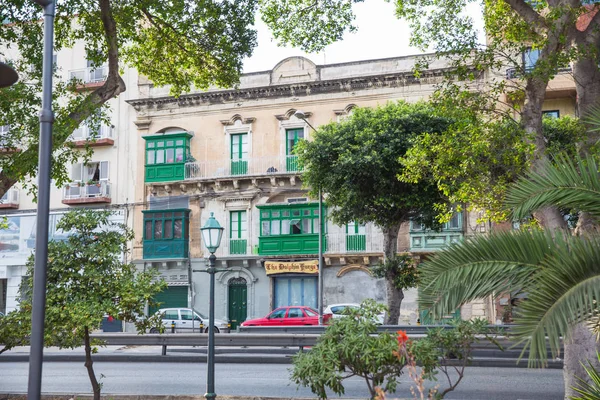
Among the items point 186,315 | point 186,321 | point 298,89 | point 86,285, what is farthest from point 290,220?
point 86,285

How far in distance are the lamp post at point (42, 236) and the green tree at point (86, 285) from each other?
3.95 metres

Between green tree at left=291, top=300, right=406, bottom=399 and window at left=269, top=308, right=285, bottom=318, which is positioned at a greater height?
window at left=269, top=308, right=285, bottom=318

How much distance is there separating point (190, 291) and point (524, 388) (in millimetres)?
24044

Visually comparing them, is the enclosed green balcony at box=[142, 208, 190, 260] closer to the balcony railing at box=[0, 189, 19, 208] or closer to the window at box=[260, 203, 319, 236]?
the window at box=[260, 203, 319, 236]

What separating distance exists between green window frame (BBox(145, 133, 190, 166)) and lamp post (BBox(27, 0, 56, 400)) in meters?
29.9

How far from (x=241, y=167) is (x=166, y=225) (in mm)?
4849

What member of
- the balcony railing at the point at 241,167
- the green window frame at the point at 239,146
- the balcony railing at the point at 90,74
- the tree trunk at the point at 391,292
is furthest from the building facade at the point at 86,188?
the tree trunk at the point at 391,292

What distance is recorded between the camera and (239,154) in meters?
36.7

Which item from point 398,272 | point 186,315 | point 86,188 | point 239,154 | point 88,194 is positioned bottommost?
point 186,315

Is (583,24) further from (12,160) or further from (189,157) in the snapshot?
(189,157)

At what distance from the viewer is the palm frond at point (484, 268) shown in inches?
274

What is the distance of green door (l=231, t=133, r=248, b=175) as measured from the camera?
3619cm

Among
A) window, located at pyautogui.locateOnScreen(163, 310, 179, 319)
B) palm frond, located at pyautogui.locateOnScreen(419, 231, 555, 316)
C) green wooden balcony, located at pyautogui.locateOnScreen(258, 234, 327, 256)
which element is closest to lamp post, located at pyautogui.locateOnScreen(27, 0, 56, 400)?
palm frond, located at pyautogui.locateOnScreen(419, 231, 555, 316)

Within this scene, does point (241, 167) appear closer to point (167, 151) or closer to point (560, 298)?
point (167, 151)
